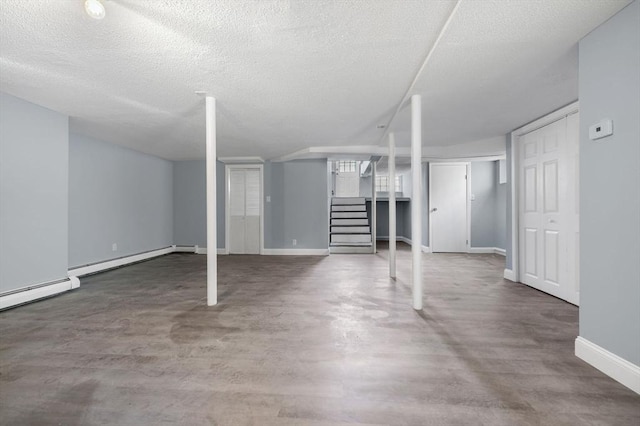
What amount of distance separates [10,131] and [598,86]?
5.41 m

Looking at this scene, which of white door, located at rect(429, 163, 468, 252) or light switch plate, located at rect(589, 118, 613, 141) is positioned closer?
light switch plate, located at rect(589, 118, 613, 141)

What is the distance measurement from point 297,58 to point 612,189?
7.73 feet

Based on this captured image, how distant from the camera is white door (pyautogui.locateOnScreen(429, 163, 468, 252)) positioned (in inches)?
261

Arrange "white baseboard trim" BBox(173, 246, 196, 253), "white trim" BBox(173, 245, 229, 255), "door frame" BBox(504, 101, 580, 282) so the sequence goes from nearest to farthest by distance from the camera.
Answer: "door frame" BBox(504, 101, 580, 282) < "white trim" BBox(173, 245, 229, 255) < "white baseboard trim" BBox(173, 246, 196, 253)

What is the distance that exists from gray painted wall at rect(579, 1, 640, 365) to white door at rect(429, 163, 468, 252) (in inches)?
193

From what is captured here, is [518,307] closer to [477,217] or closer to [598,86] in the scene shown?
[598,86]

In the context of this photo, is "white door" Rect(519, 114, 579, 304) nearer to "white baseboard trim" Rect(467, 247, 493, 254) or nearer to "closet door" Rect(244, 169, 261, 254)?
"white baseboard trim" Rect(467, 247, 493, 254)

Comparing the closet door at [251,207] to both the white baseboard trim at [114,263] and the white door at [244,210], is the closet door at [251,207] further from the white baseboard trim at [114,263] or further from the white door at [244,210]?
the white baseboard trim at [114,263]

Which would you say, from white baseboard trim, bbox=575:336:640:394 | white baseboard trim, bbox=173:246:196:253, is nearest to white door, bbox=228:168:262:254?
white baseboard trim, bbox=173:246:196:253

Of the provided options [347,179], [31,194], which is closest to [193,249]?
[31,194]

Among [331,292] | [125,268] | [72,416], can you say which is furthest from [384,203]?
[72,416]

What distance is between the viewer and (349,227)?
7949mm

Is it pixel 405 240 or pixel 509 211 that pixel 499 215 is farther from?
pixel 405 240

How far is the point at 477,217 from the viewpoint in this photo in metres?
6.63
